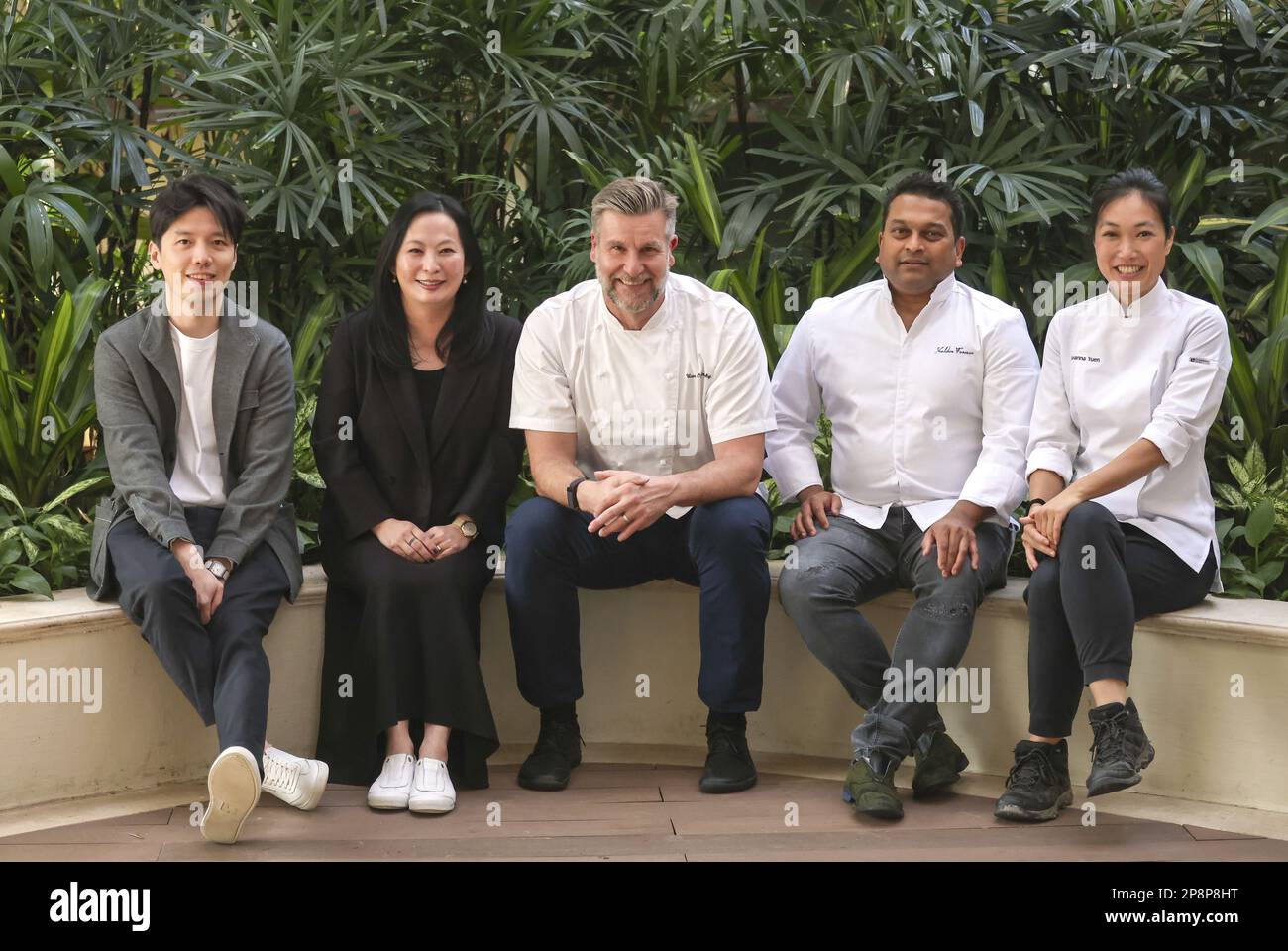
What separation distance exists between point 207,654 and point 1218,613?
71.4 inches

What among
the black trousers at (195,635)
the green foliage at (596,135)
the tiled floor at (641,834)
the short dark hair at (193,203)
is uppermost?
the green foliage at (596,135)

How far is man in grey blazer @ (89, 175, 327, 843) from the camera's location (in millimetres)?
2465

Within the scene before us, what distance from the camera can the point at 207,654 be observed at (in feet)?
8.09

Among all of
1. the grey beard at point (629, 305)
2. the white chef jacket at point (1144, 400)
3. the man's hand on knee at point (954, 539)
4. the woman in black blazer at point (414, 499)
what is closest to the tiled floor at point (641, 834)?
the woman in black blazer at point (414, 499)

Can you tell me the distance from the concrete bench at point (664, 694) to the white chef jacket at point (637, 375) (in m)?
0.33

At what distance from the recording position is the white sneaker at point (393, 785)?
254cm

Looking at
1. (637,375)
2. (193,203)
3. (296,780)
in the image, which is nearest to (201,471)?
(193,203)

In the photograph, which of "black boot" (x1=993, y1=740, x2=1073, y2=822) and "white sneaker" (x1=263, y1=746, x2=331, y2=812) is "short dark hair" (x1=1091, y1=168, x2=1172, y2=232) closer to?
"black boot" (x1=993, y1=740, x2=1073, y2=822)

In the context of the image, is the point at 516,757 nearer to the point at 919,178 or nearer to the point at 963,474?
the point at 963,474

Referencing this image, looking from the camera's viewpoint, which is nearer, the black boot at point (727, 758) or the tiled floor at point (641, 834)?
the tiled floor at point (641, 834)

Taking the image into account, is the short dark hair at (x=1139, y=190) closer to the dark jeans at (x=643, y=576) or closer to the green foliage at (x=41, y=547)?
the dark jeans at (x=643, y=576)

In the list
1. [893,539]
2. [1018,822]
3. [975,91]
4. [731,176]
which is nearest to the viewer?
[1018,822]

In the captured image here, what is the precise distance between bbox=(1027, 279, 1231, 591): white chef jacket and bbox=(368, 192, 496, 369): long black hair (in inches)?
43.5

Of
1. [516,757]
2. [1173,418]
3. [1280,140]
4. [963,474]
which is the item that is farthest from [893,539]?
[1280,140]
